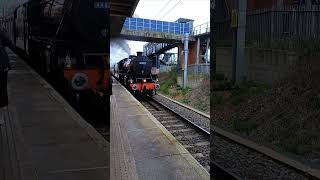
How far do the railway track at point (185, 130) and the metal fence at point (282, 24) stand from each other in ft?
1.71

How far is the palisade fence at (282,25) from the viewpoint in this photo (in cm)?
148

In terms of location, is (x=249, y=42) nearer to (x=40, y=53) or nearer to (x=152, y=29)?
A: (x=152, y=29)

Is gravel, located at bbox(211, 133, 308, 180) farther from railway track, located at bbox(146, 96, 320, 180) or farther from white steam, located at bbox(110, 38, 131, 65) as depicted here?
white steam, located at bbox(110, 38, 131, 65)

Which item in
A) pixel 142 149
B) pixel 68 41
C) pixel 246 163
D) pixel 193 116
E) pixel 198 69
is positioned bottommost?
pixel 246 163

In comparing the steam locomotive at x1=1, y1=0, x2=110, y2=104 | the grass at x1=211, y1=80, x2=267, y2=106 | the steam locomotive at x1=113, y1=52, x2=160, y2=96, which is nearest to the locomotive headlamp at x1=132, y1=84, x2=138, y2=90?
the steam locomotive at x1=113, y1=52, x2=160, y2=96

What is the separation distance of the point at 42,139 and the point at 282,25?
109 cm

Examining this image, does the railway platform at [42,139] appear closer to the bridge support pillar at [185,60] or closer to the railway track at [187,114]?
the railway track at [187,114]

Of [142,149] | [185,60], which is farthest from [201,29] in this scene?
[142,149]

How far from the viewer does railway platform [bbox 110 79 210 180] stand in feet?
5.90

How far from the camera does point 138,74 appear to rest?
6.14 ft

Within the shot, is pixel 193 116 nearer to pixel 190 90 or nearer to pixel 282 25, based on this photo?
pixel 190 90

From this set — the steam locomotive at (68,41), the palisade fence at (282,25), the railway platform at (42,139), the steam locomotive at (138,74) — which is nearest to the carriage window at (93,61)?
the steam locomotive at (68,41)

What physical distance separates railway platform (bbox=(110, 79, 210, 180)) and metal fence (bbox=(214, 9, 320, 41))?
605 mm

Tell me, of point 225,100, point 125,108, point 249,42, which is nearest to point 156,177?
point 125,108
